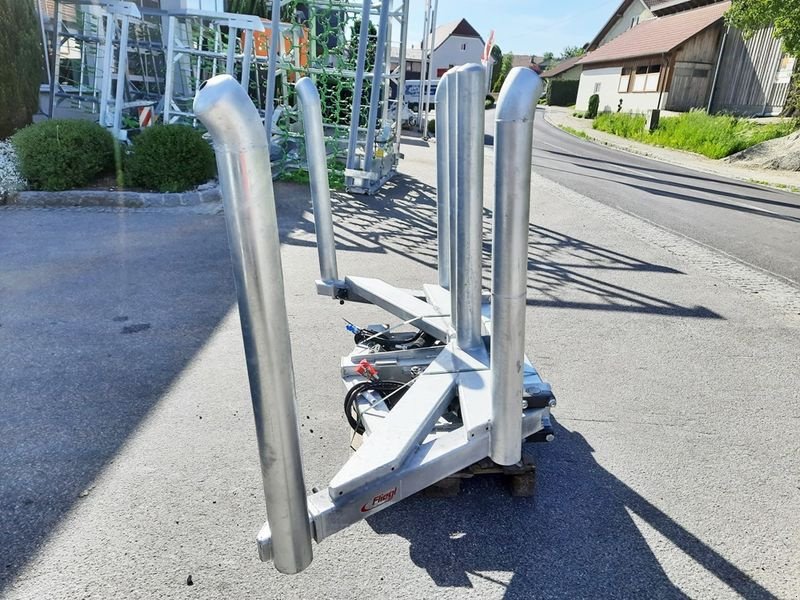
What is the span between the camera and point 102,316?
14.0 ft

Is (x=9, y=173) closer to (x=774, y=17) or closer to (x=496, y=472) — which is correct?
(x=496, y=472)

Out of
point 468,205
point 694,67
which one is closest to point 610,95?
point 694,67

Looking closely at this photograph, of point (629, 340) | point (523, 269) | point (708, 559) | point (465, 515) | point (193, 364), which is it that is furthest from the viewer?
point (629, 340)

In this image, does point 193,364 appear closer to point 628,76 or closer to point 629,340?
point 629,340

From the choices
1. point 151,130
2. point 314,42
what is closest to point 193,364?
point 151,130

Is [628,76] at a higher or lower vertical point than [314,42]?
higher

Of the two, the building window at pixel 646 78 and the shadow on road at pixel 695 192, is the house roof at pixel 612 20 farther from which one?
the shadow on road at pixel 695 192

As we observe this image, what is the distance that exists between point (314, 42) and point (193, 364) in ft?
23.5

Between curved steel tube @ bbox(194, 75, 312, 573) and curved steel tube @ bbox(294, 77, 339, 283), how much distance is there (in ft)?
5.27

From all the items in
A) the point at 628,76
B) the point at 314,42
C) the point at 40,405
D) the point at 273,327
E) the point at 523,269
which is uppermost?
the point at 628,76

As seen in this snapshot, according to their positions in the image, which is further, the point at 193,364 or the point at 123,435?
the point at 193,364

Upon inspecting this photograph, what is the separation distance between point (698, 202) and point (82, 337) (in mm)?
10303

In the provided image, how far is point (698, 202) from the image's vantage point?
10492 mm

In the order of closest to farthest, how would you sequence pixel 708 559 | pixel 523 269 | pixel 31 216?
pixel 523 269 < pixel 708 559 < pixel 31 216
